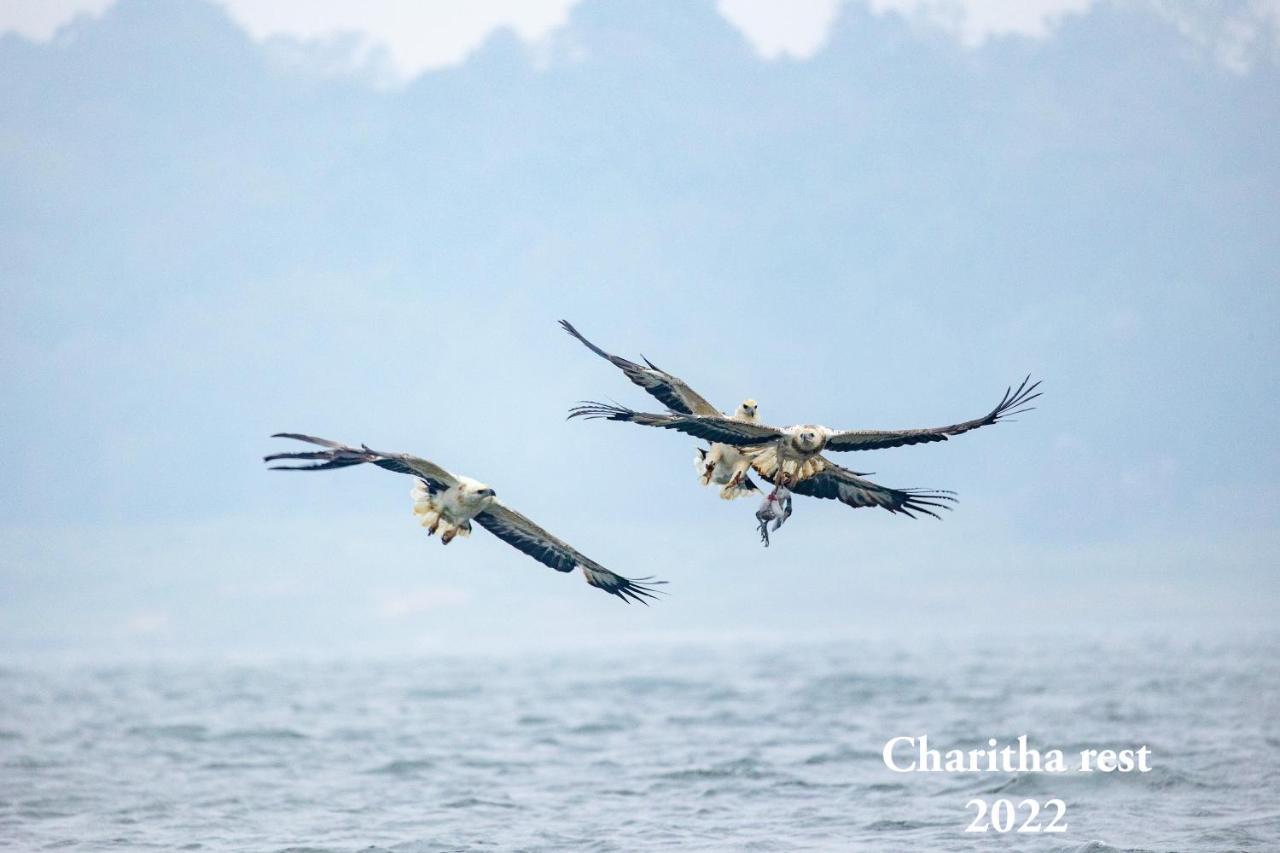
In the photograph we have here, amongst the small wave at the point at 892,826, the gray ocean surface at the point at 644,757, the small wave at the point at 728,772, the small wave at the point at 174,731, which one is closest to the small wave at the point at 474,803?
the gray ocean surface at the point at 644,757

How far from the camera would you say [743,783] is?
135 feet

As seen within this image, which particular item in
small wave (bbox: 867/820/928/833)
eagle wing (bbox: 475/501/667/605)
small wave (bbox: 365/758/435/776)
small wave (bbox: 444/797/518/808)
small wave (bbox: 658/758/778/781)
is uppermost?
eagle wing (bbox: 475/501/667/605)

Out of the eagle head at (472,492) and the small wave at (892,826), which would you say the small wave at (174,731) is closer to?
the small wave at (892,826)

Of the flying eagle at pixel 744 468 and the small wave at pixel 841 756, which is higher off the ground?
the flying eagle at pixel 744 468

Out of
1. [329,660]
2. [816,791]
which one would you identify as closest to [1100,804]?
[816,791]

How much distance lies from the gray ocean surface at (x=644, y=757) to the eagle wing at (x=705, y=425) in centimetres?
1153

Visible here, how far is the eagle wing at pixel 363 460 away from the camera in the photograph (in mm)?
18795

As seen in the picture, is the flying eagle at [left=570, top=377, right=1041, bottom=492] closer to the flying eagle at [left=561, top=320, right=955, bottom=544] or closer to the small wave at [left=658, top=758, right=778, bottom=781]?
the flying eagle at [left=561, top=320, right=955, bottom=544]

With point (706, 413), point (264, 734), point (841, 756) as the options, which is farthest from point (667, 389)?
point (264, 734)

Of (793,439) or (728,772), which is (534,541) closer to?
(793,439)

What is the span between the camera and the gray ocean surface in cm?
3356

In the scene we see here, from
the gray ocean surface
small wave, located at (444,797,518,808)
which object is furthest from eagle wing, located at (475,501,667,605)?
small wave, located at (444,797,518,808)

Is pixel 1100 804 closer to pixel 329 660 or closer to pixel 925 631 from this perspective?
pixel 329 660

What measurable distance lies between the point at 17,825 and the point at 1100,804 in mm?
21302
